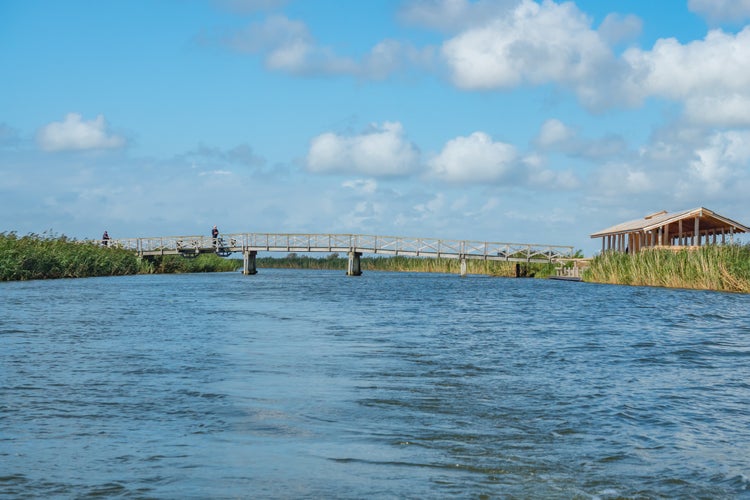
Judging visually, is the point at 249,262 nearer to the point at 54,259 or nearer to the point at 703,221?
the point at 54,259

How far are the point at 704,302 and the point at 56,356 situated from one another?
69.4 feet

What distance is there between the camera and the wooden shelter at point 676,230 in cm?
4294

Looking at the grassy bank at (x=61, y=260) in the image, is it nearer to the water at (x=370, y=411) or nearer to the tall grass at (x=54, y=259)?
the tall grass at (x=54, y=259)

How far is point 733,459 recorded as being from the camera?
6.70m

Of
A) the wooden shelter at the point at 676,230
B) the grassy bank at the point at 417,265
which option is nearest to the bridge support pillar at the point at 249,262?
the grassy bank at the point at 417,265

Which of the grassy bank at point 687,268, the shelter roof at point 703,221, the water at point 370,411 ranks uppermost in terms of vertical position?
the shelter roof at point 703,221

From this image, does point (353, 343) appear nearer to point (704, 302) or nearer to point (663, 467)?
point (663, 467)

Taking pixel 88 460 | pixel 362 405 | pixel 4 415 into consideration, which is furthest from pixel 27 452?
pixel 362 405

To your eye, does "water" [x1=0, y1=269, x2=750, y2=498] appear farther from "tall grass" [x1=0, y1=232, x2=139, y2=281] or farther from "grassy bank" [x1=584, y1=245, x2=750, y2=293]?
"tall grass" [x1=0, y1=232, x2=139, y2=281]

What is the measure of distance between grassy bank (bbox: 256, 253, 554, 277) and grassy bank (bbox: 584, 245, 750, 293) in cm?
1914

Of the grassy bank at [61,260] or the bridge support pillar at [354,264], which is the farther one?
the bridge support pillar at [354,264]

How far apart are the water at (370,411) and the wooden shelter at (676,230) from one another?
25.9 metres

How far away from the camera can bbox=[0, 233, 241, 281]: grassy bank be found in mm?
39750

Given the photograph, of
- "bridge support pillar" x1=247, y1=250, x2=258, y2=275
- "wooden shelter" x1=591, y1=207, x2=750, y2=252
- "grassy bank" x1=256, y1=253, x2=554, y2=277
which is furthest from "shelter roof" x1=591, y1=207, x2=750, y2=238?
"bridge support pillar" x1=247, y1=250, x2=258, y2=275
